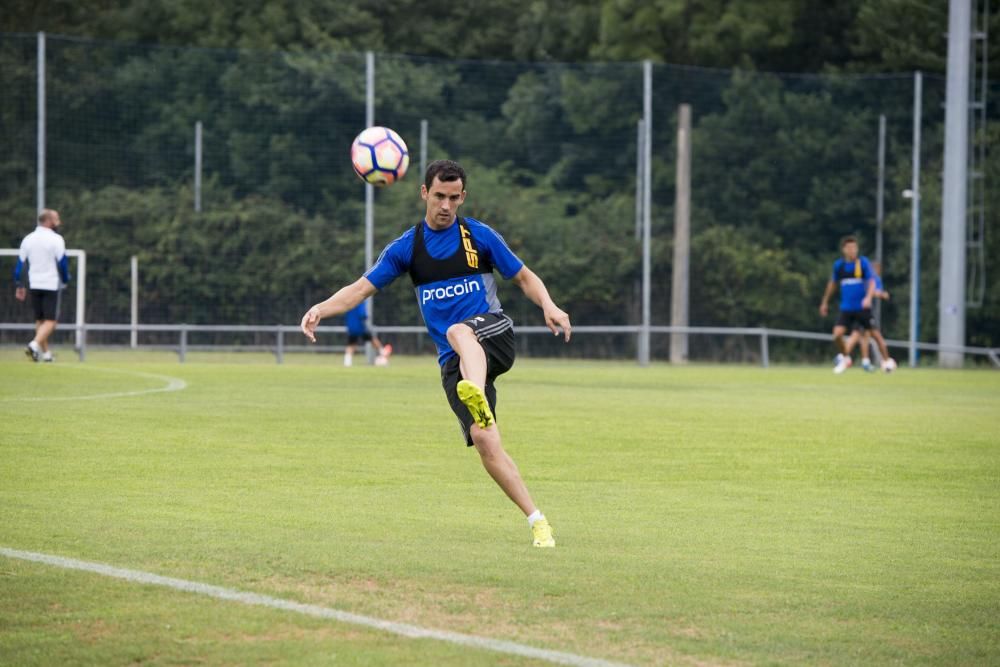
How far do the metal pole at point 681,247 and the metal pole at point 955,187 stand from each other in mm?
5543

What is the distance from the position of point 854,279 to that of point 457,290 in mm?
19480

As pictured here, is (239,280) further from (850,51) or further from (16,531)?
(16,531)

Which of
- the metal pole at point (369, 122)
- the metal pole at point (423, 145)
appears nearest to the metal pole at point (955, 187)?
the metal pole at point (369, 122)

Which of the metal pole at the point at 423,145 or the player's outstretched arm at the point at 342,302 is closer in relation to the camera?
the player's outstretched arm at the point at 342,302

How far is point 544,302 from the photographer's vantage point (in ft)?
27.6

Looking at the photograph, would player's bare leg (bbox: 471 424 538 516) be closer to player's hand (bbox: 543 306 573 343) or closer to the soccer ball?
player's hand (bbox: 543 306 573 343)

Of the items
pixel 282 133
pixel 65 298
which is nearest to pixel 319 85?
pixel 282 133

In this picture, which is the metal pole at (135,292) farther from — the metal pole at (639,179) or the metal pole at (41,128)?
the metal pole at (639,179)

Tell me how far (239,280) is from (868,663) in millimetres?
31419

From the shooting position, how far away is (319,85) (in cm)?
3794

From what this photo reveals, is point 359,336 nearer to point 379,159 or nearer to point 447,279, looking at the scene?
point 379,159

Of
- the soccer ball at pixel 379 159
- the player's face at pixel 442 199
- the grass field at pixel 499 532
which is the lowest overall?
the grass field at pixel 499 532

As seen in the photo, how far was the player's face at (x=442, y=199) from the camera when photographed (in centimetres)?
832

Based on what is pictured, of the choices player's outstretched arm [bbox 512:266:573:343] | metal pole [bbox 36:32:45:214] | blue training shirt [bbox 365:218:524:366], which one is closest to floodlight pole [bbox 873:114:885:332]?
metal pole [bbox 36:32:45:214]
